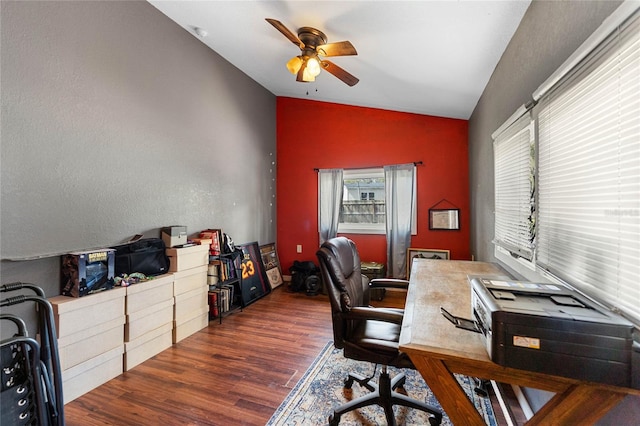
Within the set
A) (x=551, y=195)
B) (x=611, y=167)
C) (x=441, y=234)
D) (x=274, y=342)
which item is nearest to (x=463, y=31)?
(x=551, y=195)

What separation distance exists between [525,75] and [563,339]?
5.45 feet

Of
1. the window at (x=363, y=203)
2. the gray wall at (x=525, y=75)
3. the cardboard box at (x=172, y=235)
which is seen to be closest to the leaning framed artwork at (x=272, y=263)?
the window at (x=363, y=203)

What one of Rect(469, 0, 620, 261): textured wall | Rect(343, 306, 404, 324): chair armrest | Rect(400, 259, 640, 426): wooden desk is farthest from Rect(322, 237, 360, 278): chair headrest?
Rect(469, 0, 620, 261): textured wall

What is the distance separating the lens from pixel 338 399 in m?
1.84

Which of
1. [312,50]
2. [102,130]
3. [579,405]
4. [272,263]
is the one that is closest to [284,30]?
[312,50]

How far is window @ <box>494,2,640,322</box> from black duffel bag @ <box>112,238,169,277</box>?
291 centimetres

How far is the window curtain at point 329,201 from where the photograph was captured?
4.39 meters

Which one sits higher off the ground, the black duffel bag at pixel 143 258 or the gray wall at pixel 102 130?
the gray wall at pixel 102 130

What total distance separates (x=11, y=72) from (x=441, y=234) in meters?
4.48

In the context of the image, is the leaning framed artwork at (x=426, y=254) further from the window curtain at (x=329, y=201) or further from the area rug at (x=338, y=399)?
the area rug at (x=338, y=399)

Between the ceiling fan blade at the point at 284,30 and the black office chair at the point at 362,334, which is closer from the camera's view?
the black office chair at the point at 362,334

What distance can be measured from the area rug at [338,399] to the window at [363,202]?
2417 millimetres

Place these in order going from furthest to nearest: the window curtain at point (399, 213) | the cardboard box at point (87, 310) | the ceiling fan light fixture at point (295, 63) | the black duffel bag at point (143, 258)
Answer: the window curtain at point (399, 213)
the ceiling fan light fixture at point (295, 63)
the black duffel bag at point (143, 258)
the cardboard box at point (87, 310)

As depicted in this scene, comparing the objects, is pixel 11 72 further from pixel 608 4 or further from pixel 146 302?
pixel 608 4
